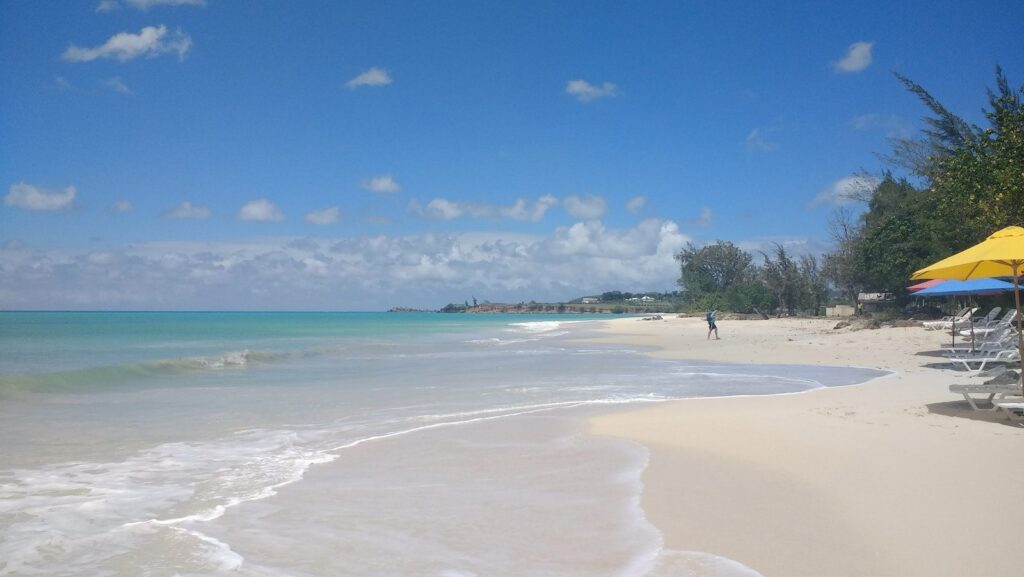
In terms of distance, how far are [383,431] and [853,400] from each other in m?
7.41

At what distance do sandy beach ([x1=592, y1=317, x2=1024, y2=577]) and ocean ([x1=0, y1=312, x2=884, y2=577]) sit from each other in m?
0.40

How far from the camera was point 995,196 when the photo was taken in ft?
47.1

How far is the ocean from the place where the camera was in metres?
4.65

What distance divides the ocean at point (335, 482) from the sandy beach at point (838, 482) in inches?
15.9

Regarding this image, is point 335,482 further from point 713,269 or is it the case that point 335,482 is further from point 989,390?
point 713,269

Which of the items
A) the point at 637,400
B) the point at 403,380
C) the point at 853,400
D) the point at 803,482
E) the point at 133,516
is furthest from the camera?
the point at 403,380

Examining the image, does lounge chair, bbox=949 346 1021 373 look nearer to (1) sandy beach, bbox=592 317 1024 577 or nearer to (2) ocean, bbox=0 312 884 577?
(2) ocean, bbox=0 312 884 577

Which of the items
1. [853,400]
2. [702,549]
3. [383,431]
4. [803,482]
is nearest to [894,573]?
[702,549]

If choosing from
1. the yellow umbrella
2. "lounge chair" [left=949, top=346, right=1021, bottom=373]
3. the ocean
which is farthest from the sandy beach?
"lounge chair" [left=949, top=346, right=1021, bottom=373]

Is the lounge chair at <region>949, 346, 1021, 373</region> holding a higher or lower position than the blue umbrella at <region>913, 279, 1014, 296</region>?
lower

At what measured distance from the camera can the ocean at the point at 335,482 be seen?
4.65m

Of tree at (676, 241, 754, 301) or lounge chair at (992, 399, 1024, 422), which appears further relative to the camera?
tree at (676, 241, 754, 301)

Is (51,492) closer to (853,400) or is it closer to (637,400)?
(637,400)

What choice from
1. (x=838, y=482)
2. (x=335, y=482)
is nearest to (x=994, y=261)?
(x=838, y=482)
